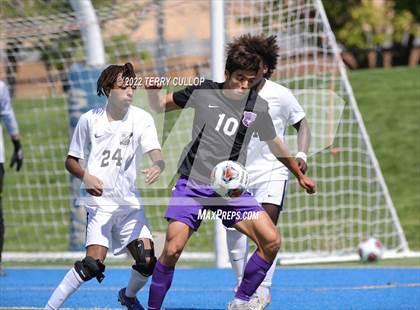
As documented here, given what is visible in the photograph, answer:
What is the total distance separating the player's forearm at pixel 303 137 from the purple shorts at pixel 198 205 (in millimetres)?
934

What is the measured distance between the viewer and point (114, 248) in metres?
7.06

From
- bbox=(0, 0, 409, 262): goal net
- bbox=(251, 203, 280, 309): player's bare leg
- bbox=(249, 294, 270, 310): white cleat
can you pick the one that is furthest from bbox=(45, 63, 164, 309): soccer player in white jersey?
bbox=(0, 0, 409, 262): goal net

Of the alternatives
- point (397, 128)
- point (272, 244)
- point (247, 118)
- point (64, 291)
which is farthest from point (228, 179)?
point (397, 128)

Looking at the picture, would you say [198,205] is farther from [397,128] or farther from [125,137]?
[397,128]

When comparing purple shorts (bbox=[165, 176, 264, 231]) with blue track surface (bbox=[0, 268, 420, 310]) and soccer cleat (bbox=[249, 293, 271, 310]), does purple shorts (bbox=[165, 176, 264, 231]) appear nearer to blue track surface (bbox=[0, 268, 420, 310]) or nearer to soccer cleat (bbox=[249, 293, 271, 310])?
soccer cleat (bbox=[249, 293, 271, 310])

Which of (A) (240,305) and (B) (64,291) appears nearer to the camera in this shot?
(B) (64,291)

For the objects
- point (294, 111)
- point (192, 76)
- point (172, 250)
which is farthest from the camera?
point (192, 76)

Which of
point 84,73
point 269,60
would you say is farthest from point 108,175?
point 84,73

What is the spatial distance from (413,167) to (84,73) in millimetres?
7754

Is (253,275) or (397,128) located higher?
(253,275)

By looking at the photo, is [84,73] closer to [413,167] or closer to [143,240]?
[143,240]

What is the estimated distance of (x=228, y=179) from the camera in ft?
21.5

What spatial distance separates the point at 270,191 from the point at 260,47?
4.05 feet

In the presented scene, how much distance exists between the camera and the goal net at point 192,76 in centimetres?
1195
